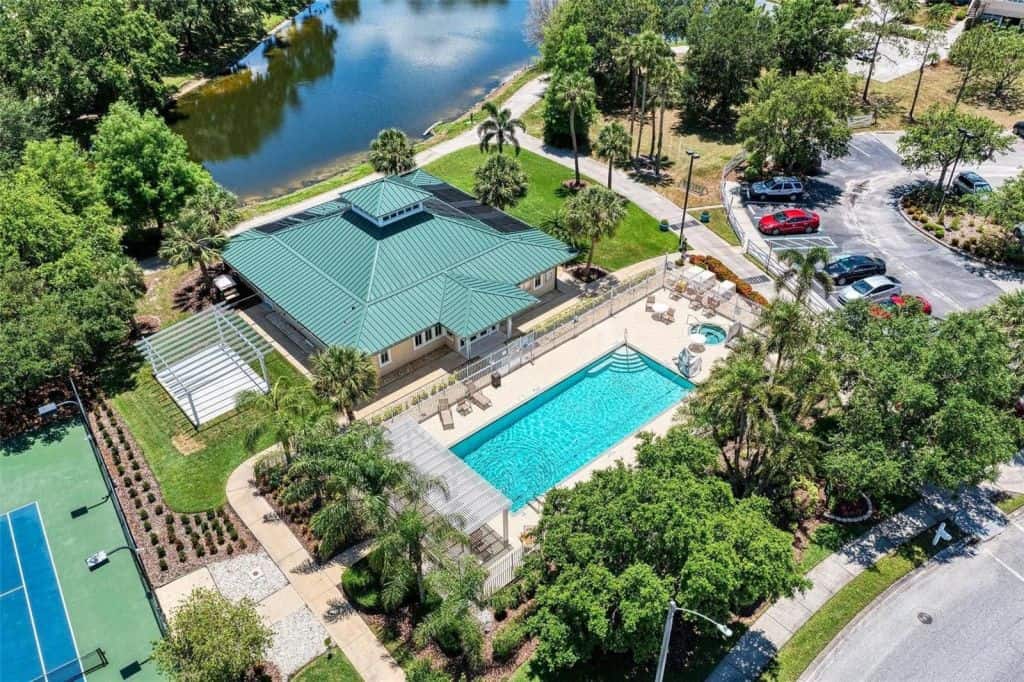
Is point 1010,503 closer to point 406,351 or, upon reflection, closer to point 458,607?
point 458,607

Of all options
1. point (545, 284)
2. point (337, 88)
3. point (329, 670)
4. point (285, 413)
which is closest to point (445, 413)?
point (285, 413)

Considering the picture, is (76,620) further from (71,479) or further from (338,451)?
(338,451)

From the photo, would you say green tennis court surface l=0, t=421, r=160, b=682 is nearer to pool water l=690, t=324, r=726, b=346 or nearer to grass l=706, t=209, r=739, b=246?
pool water l=690, t=324, r=726, b=346

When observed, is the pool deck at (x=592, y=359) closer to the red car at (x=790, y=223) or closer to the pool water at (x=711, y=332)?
the pool water at (x=711, y=332)

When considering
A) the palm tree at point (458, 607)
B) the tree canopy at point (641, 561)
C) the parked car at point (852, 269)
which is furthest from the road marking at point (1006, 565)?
the palm tree at point (458, 607)

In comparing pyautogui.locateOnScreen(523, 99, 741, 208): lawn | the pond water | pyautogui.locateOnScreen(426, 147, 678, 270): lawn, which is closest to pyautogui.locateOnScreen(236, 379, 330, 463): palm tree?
pyautogui.locateOnScreen(426, 147, 678, 270): lawn

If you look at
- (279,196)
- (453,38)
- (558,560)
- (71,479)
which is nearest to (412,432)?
(558,560)
